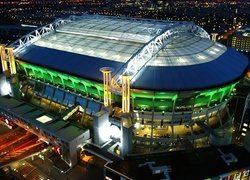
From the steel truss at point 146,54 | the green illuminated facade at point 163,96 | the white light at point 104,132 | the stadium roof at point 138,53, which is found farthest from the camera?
the white light at point 104,132

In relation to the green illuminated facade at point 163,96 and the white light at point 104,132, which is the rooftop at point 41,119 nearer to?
the white light at point 104,132

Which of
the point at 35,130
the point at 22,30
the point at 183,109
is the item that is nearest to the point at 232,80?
the point at 183,109

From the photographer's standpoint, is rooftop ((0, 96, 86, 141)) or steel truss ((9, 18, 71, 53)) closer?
rooftop ((0, 96, 86, 141))

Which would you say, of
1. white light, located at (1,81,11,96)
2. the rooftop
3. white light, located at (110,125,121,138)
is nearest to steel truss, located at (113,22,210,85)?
white light, located at (110,125,121,138)

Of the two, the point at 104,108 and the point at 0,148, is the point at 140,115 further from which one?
the point at 0,148

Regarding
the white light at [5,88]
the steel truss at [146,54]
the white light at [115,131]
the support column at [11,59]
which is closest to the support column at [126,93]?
the steel truss at [146,54]

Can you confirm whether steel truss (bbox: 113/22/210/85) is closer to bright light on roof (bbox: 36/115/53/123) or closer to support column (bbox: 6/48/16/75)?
bright light on roof (bbox: 36/115/53/123)

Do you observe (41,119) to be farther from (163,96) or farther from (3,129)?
(163,96)
